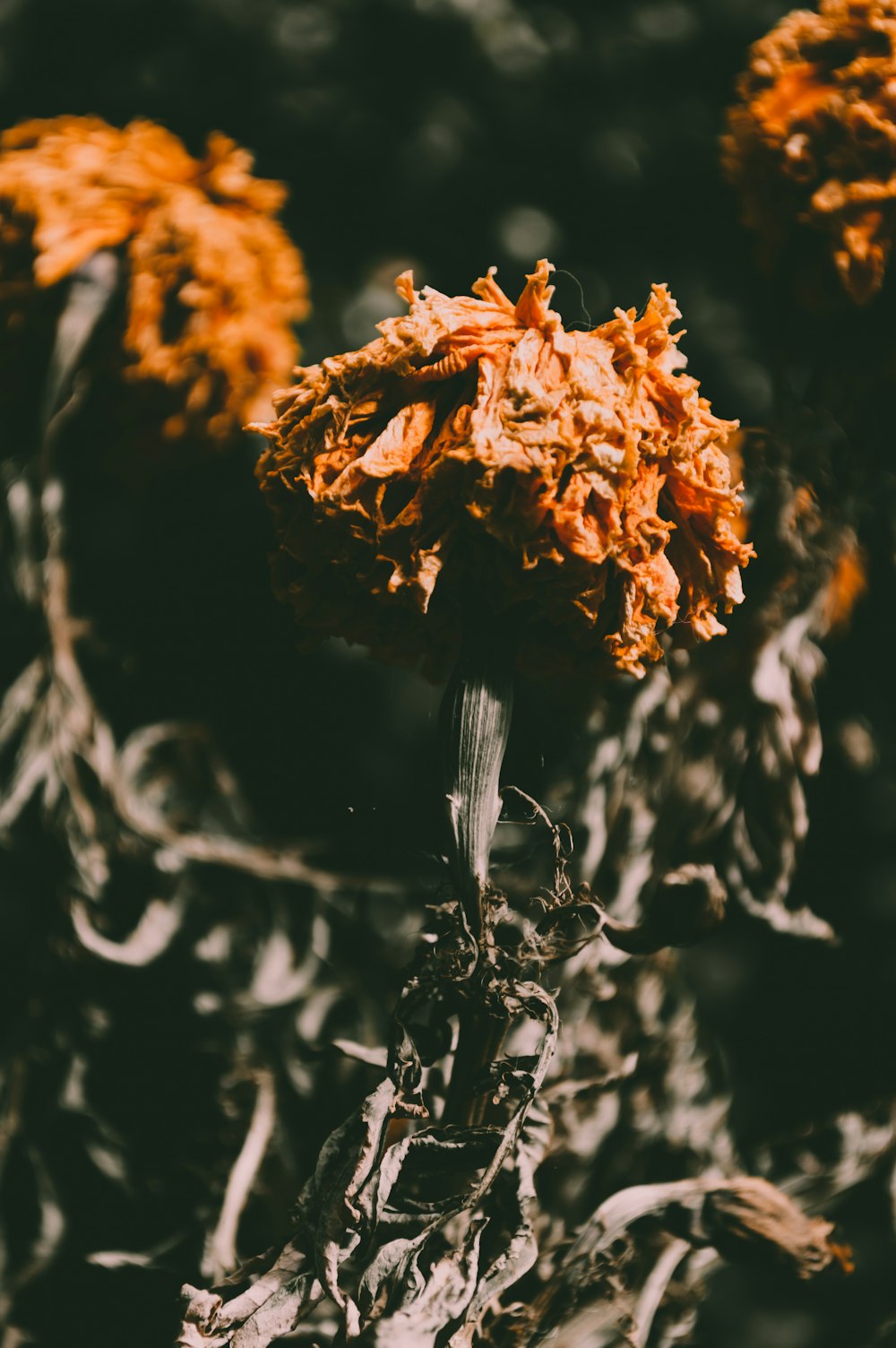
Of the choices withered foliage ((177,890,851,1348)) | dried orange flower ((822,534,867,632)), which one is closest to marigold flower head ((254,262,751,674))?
withered foliage ((177,890,851,1348))

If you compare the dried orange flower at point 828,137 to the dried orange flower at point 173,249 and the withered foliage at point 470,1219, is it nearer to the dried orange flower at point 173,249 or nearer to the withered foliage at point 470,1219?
the dried orange flower at point 173,249

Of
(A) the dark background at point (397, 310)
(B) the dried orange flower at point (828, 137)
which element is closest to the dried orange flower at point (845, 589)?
(A) the dark background at point (397, 310)

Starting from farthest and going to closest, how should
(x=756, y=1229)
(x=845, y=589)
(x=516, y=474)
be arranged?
(x=845, y=589) < (x=756, y=1229) < (x=516, y=474)

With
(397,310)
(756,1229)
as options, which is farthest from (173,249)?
(756,1229)

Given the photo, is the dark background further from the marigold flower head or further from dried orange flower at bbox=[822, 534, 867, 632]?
the marigold flower head

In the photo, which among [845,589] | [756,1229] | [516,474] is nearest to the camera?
[516,474]

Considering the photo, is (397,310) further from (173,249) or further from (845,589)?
(845,589)
